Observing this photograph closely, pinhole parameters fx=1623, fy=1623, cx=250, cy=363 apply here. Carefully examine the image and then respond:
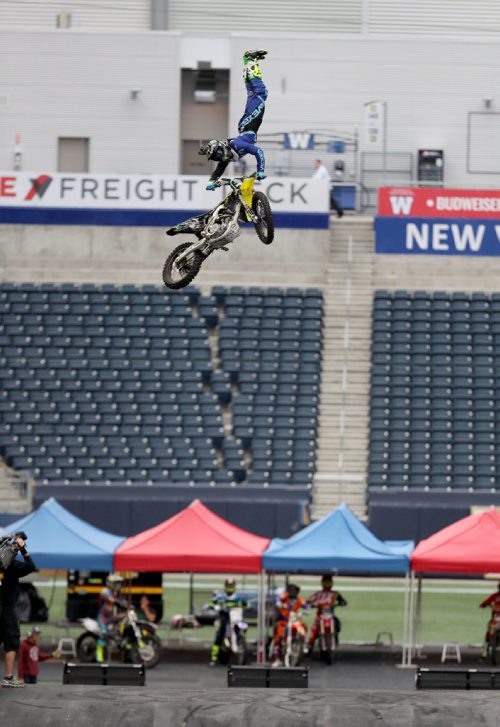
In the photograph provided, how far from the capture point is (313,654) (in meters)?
30.0

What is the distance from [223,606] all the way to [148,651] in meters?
1.51

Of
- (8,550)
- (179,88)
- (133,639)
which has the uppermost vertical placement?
(179,88)

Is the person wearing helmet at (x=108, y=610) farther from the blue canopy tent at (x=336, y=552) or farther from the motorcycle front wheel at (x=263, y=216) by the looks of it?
the motorcycle front wheel at (x=263, y=216)

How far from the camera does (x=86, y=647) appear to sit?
28.6 meters

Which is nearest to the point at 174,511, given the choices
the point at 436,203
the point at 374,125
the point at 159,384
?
the point at 159,384

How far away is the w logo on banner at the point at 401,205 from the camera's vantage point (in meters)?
45.8

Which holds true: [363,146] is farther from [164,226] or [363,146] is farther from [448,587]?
[448,587]

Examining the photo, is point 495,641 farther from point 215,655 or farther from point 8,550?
point 8,550

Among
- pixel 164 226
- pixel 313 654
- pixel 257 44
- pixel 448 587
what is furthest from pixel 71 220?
pixel 313 654

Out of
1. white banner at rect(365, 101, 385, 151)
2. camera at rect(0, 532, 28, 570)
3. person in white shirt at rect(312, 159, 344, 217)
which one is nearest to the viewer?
camera at rect(0, 532, 28, 570)

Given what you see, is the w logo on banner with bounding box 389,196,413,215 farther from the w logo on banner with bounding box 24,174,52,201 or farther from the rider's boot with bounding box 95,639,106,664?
the rider's boot with bounding box 95,639,106,664

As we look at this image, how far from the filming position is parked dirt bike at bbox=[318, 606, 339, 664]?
2894 cm

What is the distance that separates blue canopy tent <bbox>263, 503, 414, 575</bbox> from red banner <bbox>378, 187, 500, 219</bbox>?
59.2ft

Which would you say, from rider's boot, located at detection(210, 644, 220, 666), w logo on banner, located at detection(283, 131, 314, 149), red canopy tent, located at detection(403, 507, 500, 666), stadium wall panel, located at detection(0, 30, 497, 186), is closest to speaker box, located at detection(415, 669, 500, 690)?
red canopy tent, located at detection(403, 507, 500, 666)
